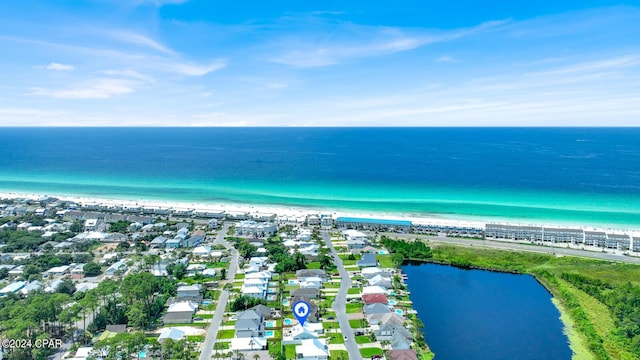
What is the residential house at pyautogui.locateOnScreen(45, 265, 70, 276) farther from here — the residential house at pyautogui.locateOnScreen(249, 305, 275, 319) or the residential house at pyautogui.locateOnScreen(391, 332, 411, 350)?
the residential house at pyautogui.locateOnScreen(391, 332, 411, 350)

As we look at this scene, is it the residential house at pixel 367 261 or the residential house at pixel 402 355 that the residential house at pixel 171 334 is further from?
the residential house at pixel 367 261

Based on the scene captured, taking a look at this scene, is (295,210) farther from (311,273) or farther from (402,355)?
(402,355)

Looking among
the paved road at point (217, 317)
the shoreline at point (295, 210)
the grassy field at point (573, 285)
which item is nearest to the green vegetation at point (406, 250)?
the grassy field at point (573, 285)

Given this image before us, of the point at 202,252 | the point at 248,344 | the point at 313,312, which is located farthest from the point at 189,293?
the point at 202,252

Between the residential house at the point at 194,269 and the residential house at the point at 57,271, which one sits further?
the residential house at the point at 194,269

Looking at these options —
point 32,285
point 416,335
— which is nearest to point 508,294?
point 416,335

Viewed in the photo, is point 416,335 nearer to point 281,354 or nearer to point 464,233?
point 281,354

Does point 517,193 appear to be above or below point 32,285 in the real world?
above
